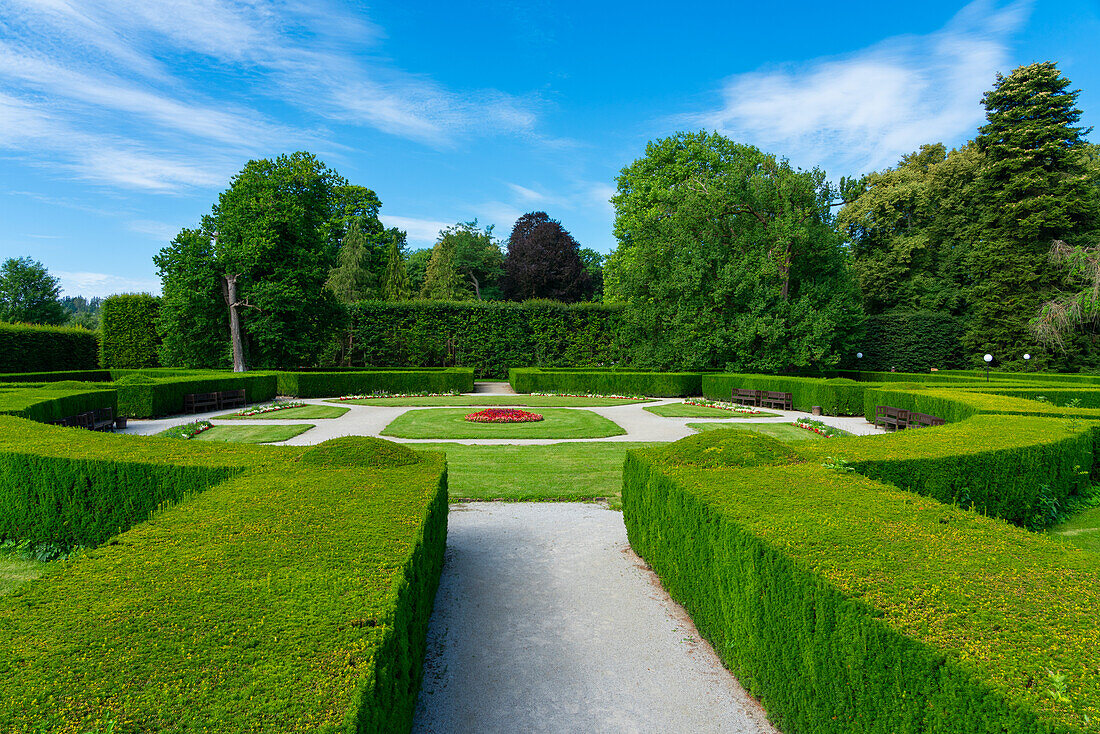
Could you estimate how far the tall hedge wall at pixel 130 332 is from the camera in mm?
29188

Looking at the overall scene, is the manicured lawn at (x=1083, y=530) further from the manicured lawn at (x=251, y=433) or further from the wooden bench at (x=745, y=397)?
the manicured lawn at (x=251, y=433)

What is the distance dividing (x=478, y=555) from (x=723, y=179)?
79.9 feet

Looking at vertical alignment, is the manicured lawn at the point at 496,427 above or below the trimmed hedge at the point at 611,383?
below

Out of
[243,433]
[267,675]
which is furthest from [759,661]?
[243,433]

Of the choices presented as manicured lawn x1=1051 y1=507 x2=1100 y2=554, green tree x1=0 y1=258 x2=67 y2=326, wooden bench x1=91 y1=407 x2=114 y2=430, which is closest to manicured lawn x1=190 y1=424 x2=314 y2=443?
wooden bench x1=91 y1=407 x2=114 y2=430

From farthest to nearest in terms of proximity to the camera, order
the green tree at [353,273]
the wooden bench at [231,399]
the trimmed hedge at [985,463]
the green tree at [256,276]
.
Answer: the green tree at [353,273]
the green tree at [256,276]
the wooden bench at [231,399]
the trimmed hedge at [985,463]

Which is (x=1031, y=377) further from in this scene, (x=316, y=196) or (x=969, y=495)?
(x=316, y=196)

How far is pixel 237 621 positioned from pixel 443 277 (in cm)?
4006

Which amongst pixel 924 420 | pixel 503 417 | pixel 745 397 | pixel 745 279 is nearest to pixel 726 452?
pixel 924 420

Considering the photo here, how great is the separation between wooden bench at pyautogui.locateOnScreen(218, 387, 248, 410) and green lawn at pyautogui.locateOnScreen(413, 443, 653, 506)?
1067cm

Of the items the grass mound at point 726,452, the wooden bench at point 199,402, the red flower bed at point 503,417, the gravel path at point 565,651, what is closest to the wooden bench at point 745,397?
the red flower bed at point 503,417

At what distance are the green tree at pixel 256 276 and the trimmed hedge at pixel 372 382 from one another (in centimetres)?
321

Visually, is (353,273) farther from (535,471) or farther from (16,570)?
(16,570)

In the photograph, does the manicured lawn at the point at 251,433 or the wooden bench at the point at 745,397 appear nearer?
the manicured lawn at the point at 251,433
